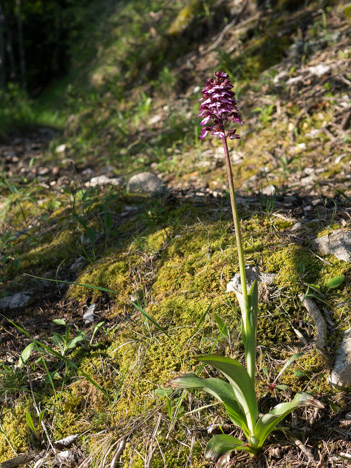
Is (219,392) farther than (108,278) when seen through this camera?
No

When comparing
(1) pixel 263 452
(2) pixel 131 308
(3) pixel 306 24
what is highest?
(3) pixel 306 24

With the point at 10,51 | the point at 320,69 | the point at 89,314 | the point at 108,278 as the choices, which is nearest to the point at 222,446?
the point at 89,314

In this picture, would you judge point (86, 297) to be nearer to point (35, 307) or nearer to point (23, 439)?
point (35, 307)

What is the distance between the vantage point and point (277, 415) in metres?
1.75

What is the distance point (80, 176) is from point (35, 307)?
8.79 ft

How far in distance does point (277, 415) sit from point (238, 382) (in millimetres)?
206

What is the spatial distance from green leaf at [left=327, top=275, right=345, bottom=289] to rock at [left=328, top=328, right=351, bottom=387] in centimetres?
29

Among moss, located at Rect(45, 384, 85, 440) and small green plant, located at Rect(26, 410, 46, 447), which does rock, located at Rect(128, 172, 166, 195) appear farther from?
small green plant, located at Rect(26, 410, 46, 447)

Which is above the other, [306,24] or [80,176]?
[306,24]

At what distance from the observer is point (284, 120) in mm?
4719

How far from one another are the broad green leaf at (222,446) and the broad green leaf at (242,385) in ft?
0.25

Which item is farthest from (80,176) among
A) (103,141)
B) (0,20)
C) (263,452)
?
(0,20)


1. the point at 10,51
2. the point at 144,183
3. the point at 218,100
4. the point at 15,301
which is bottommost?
the point at 15,301

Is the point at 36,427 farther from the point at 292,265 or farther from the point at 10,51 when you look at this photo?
the point at 10,51
